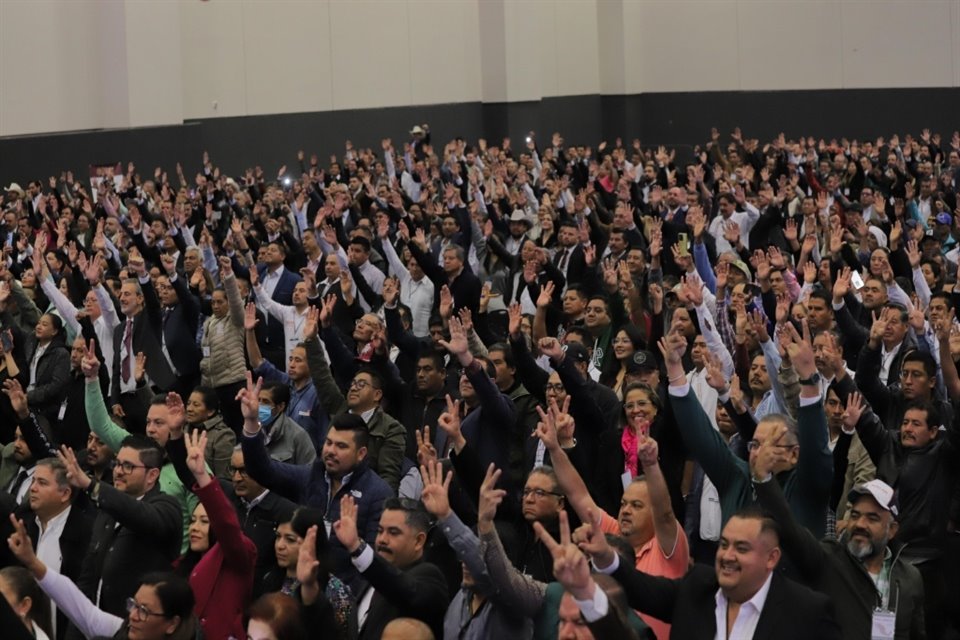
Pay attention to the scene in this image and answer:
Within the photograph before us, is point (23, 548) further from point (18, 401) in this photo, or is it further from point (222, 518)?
Answer: point (18, 401)

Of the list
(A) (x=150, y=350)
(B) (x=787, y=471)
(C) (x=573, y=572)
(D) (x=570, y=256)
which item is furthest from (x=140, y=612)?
(D) (x=570, y=256)

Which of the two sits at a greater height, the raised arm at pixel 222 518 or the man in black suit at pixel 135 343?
the man in black suit at pixel 135 343

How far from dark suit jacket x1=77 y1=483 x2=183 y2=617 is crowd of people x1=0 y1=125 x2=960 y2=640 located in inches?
0.5

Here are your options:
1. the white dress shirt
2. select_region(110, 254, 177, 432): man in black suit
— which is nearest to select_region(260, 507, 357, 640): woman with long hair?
the white dress shirt

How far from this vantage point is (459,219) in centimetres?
1338

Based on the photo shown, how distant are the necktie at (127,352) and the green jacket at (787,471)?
460cm

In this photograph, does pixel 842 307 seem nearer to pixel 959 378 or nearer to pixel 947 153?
pixel 959 378

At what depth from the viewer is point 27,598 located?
16.0 ft

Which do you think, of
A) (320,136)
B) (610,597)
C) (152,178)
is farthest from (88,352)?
(320,136)

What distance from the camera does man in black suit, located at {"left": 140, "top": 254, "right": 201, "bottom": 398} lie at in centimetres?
977

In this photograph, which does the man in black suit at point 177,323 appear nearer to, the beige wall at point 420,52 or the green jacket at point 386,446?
the green jacket at point 386,446

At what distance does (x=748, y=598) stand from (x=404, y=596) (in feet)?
3.69

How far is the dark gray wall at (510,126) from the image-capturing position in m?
20.9

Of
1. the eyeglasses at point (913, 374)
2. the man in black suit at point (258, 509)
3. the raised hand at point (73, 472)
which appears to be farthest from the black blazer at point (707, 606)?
the eyeglasses at point (913, 374)
